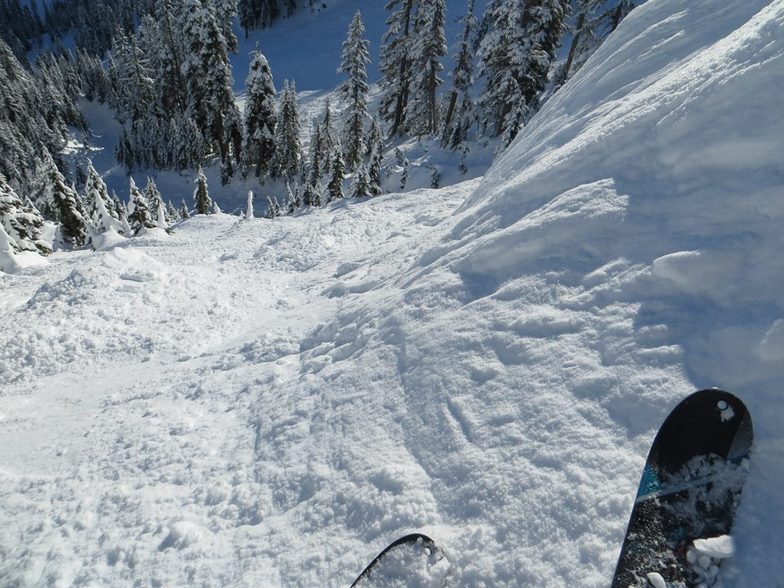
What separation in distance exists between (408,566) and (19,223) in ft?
89.7

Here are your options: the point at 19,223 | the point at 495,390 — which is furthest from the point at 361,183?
the point at 495,390

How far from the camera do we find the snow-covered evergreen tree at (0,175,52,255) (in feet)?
68.0

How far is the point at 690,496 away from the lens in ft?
9.29

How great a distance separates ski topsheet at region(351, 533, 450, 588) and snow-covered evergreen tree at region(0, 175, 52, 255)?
973 inches

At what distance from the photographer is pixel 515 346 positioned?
4.37 meters

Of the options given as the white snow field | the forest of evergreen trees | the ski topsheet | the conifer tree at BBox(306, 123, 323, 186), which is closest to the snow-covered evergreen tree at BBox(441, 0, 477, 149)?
the forest of evergreen trees

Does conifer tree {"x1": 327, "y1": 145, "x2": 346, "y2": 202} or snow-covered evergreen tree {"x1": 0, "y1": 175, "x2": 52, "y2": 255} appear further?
conifer tree {"x1": 327, "y1": 145, "x2": 346, "y2": 202}

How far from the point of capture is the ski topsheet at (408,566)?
316 centimetres

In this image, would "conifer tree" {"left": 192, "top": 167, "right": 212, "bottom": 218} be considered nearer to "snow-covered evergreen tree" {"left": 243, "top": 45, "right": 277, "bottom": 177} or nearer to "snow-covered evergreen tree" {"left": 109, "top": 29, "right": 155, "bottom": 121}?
"snow-covered evergreen tree" {"left": 243, "top": 45, "right": 277, "bottom": 177}

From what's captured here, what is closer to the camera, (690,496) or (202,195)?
(690,496)

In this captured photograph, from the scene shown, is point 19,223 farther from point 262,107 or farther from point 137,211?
point 262,107

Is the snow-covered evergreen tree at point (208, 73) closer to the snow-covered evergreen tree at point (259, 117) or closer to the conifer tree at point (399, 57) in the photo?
the snow-covered evergreen tree at point (259, 117)

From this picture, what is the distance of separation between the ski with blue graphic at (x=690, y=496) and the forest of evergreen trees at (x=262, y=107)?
15.6m

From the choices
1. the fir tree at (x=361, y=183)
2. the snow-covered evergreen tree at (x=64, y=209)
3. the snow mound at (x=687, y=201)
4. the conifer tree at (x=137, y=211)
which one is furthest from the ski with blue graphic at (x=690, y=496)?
the snow-covered evergreen tree at (x=64, y=209)
